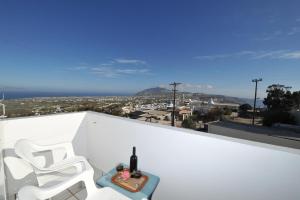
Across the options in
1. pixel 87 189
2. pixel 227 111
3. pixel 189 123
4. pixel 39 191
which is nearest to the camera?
pixel 39 191

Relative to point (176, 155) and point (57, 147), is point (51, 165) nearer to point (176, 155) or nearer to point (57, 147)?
point (57, 147)

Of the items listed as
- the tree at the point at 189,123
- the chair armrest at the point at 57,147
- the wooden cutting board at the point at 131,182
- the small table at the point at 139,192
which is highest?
the chair armrest at the point at 57,147

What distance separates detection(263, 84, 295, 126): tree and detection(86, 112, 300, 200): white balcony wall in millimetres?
15416

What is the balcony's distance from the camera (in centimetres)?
107

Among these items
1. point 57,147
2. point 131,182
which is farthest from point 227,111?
point 57,147

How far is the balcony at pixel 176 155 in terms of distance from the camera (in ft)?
3.52

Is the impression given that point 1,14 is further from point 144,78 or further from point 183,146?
point 144,78

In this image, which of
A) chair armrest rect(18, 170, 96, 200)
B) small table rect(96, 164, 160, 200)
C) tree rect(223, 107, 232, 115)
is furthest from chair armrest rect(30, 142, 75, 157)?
tree rect(223, 107, 232, 115)

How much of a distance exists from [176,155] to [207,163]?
0.31 meters

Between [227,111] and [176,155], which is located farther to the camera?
[227,111]

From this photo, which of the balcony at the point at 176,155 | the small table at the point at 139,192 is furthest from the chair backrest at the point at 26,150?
the small table at the point at 139,192

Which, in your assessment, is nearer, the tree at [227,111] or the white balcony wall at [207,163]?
the white balcony wall at [207,163]

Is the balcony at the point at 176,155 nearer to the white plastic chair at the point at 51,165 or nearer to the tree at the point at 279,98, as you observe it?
the white plastic chair at the point at 51,165

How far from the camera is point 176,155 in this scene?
5.11 feet
